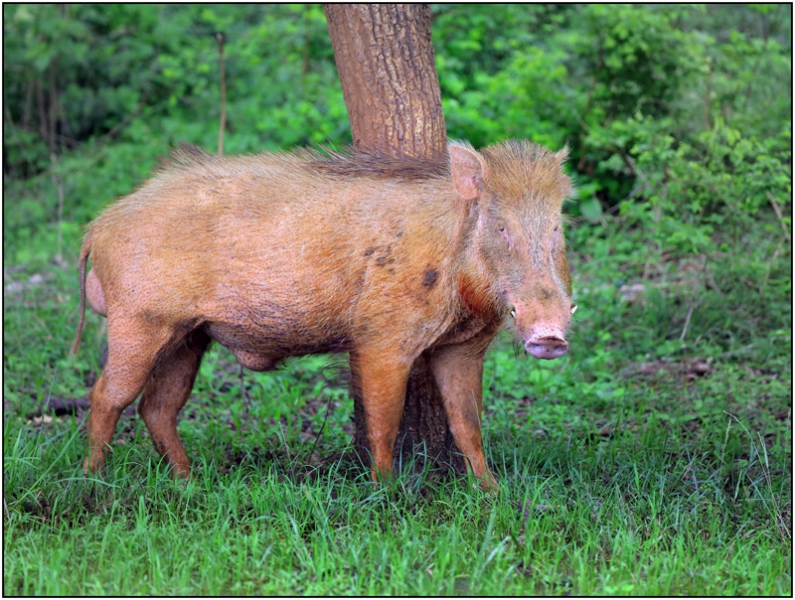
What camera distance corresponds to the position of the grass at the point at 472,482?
3553 mm

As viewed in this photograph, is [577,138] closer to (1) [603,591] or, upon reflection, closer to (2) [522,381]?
(2) [522,381]

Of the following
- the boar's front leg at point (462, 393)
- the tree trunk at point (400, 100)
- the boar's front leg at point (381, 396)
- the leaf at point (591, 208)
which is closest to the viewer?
the boar's front leg at point (381, 396)

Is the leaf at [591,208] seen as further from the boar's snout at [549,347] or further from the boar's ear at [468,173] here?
the boar's snout at [549,347]

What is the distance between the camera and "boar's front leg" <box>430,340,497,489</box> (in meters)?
4.43

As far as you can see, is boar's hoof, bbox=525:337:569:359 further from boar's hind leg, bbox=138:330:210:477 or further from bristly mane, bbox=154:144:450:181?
boar's hind leg, bbox=138:330:210:477

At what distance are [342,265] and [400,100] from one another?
3.13 feet

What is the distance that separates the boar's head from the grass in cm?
62

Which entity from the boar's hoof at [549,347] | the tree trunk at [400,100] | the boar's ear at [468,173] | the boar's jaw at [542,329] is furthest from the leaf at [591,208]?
the boar's hoof at [549,347]

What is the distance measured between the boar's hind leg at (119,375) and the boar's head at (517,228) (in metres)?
1.43

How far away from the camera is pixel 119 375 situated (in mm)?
4379

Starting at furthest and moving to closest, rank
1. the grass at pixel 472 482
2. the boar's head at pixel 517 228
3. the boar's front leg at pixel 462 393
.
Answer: the boar's front leg at pixel 462 393 < the boar's head at pixel 517 228 < the grass at pixel 472 482

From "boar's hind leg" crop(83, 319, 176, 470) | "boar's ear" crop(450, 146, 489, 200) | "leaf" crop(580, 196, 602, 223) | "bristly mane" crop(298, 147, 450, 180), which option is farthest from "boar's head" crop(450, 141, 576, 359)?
"leaf" crop(580, 196, 602, 223)

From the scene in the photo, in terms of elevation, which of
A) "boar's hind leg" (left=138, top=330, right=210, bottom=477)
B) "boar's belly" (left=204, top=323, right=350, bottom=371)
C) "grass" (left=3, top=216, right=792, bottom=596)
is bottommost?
"grass" (left=3, top=216, right=792, bottom=596)

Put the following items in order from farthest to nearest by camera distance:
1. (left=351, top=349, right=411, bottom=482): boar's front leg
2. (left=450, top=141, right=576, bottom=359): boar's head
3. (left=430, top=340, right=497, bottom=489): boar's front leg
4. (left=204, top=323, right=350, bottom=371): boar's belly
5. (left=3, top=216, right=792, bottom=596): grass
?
(left=430, top=340, right=497, bottom=489): boar's front leg
(left=204, top=323, right=350, bottom=371): boar's belly
(left=351, top=349, right=411, bottom=482): boar's front leg
(left=450, top=141, right=576, bottom=359): boar's head
(left=3, top=216, right=792, bottom=596): grass
